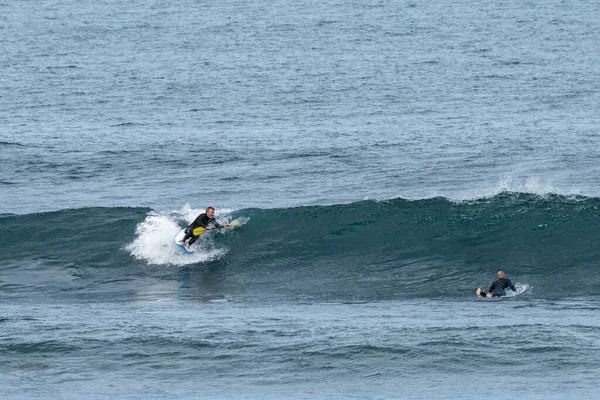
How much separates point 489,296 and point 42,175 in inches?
873

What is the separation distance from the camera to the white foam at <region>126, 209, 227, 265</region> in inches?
1080

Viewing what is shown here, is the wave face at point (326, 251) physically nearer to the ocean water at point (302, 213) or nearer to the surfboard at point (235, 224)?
the ocean water at point (302, 213)

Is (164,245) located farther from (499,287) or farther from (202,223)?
(499,287)

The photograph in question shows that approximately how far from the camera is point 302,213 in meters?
30.5

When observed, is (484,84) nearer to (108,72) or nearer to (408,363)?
(108,72)

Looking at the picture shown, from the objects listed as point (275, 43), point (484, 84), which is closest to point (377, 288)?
point (484, 84)

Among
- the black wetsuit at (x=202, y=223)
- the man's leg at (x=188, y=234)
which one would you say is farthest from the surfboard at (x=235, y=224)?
the man's leg at (x=188, y=234)

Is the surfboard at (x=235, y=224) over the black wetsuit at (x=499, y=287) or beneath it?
over

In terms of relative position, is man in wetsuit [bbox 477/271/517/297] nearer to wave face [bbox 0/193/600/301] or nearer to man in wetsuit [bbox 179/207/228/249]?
wave face [bbox 0/193/600/301]

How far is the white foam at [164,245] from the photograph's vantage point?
27.4m

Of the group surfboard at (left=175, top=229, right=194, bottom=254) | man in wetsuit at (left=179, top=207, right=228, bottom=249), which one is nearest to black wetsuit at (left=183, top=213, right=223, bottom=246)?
man in wetsuit at (left=179, top=207, right=228, bottom=249)

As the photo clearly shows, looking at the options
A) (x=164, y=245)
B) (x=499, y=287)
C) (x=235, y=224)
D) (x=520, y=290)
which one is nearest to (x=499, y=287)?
(x=499, y=287)

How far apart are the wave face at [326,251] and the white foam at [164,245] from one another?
0.14 feet

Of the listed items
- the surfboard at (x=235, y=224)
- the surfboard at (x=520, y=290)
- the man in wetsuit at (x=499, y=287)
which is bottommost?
the surfboard at (x=520, y=290)
